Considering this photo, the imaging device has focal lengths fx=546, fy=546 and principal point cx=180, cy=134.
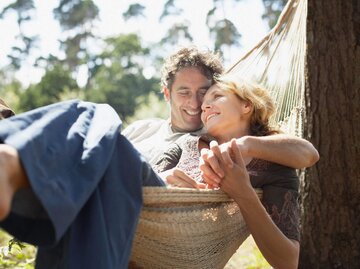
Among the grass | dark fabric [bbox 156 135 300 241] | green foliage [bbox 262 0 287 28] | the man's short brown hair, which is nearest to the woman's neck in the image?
dark fabric [bbox 156 135 300 241]

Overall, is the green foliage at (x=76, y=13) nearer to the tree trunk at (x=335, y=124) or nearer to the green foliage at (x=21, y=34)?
the green foliage at (x=21, y=34)

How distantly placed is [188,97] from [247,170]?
58cm

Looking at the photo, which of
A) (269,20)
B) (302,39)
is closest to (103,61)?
(269,20)

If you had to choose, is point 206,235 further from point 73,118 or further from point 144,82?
point 144,82

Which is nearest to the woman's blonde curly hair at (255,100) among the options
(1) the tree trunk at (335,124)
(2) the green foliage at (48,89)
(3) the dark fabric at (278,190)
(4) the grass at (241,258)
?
(3) the dark fabric at (278,190)

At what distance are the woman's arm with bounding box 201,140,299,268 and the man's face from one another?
0.66 m

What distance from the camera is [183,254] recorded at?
61.6 inches

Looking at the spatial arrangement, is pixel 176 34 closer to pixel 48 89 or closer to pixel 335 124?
pixel 48 89

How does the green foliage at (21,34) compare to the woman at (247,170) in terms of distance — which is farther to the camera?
the green foliage at (21,34)

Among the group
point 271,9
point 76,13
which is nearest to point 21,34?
point 76,13

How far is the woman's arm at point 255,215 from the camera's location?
1.47 m

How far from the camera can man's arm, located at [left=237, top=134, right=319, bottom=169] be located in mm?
1548

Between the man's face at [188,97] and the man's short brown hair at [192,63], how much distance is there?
24 millimetres

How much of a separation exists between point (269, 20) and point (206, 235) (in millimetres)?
29700
